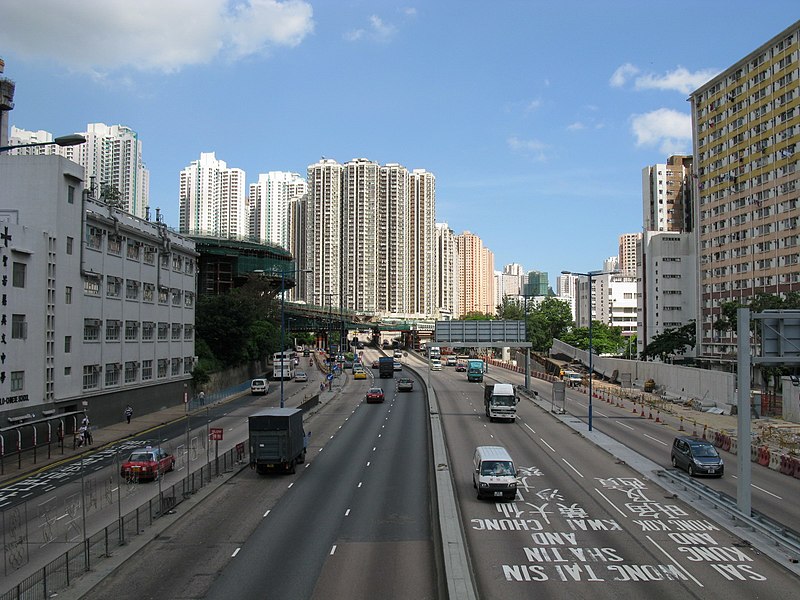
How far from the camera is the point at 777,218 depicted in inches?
3280

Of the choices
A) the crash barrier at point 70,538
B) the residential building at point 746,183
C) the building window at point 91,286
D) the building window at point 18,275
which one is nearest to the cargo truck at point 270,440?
the crash barrier at point 70,538

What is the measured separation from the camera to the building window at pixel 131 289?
58.0 m

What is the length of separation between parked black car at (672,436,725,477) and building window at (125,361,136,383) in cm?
4195

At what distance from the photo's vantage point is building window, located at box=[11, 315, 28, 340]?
42031mm

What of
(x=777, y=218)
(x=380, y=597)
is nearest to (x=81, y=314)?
(x=380, y=597)

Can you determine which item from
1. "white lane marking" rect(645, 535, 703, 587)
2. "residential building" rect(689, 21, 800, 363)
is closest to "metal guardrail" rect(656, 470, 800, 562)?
"white lane marking" rect(645, 535, 703, 587)

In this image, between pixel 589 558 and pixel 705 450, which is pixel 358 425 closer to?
pixel 705 450

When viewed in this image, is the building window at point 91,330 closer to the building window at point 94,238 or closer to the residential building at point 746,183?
the building window at point 94,238

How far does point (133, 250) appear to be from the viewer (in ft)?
195

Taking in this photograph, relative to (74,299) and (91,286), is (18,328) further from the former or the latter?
(91,286)

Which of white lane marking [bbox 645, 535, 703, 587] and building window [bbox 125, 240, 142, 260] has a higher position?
building window [bbox 125, 240, 142, 260]

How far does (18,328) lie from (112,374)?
13198mm

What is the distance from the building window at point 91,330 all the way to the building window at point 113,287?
2711 millimetres

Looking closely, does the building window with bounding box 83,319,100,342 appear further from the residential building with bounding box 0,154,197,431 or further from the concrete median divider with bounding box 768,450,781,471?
the concrete median divider with bounding box 768,450,781,471
